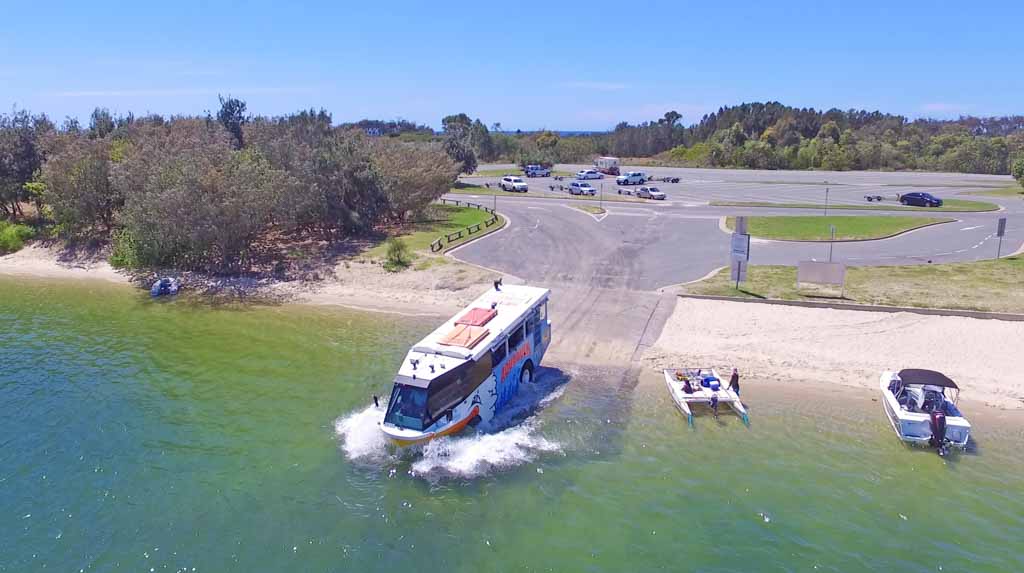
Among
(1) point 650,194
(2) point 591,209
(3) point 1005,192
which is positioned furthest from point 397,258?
(3) point 1005,192

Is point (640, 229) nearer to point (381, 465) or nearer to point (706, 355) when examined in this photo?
point (706, 355)

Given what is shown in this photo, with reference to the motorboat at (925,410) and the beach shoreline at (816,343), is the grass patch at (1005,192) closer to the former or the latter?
the beach shoreline at (816,343)

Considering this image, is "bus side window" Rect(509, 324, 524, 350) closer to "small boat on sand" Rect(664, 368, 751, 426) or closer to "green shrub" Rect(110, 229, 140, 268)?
"small boat on sand" Rect(664, 368, 751, 426)

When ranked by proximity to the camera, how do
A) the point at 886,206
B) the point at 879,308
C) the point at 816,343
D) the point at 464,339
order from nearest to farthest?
the point at 464,339 → the point at 816,343 → the point at 879,308 → the point at 886,206

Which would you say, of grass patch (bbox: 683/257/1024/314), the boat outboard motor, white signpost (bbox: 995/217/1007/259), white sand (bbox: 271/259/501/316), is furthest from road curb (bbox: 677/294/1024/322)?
white sand (bbox: 271/259/501/316)

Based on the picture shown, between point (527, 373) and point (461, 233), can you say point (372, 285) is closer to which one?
point (461, 233)

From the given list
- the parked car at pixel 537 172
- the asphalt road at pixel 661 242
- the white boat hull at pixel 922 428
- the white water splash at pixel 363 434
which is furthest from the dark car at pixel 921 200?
the white water splash at pixel 363 434
